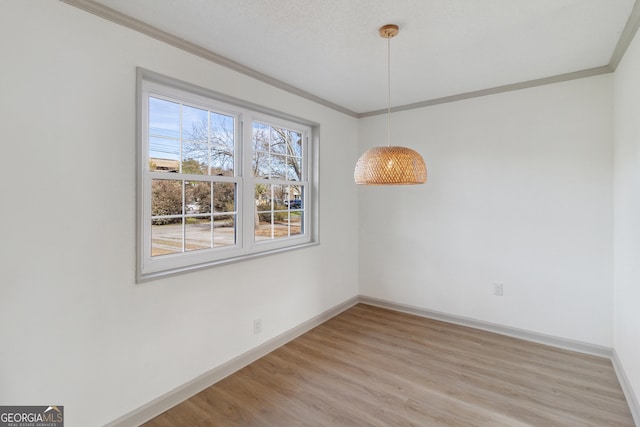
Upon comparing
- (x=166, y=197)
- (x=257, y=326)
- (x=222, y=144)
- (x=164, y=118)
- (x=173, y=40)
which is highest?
(x=173, y=40)

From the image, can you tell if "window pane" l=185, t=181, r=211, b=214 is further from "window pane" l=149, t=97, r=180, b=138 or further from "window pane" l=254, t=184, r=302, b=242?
"window pane" l=254, t=184, r=302, b=242

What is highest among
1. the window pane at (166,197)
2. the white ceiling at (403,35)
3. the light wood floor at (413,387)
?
the white ceiling at (403,35)

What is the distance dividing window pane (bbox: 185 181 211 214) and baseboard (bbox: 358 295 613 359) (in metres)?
2.60

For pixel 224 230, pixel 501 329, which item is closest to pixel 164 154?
pixel 224 230

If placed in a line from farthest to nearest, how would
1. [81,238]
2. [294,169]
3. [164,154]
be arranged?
[294,169], [164,154], [81,238]

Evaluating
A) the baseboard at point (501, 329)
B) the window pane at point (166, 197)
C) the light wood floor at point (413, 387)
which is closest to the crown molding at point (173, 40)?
the window pane at point (166, 197)

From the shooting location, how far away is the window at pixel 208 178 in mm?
2113

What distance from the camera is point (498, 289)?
10.4 feet

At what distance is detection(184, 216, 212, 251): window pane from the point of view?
234 cm

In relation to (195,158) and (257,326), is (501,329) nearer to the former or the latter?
(257,326)

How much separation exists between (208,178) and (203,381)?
1577mm

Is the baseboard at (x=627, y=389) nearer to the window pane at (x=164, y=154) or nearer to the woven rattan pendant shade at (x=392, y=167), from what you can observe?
the woven rattan pendant shade at (x=392, y=167)

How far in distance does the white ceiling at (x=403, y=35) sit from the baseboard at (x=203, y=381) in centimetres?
250

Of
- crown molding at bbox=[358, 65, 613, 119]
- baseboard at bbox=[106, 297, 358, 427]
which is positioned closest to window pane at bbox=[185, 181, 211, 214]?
baseboard at bbox=[106, 297, 358, 427]
